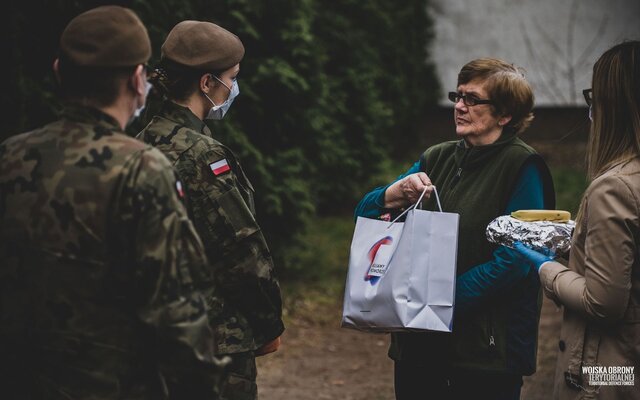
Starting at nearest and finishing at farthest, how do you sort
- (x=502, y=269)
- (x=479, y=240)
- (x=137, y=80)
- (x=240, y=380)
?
(x=137, y=80), (x=240, y=380), (x=502, y=269), (x=479, y=240)

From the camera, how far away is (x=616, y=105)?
263 cm

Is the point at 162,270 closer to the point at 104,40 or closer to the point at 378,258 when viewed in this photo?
the point at 104,40

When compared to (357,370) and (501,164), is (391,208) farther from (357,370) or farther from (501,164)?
(357,370)

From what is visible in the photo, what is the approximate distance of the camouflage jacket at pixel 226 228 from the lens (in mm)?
2799

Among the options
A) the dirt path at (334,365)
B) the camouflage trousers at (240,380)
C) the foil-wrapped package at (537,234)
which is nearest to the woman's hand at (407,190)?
the foil-wrapped package at (537,234)

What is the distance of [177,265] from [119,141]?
1.22 feet

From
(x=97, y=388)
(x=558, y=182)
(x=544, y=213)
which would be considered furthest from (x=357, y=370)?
(x=558, y=182)

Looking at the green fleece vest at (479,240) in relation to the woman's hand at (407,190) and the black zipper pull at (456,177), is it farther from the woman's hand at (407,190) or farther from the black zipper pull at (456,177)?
the woman's hand at (407,190)

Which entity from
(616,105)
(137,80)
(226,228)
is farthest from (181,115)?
(616,105)

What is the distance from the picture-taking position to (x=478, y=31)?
→ 678 inches

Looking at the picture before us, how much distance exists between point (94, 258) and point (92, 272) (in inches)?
1.5

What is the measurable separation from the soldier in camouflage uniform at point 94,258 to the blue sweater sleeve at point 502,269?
50.4 inches

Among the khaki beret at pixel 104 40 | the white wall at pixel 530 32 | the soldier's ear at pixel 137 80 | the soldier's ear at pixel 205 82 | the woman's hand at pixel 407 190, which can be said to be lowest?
the white wall at pixel 530 32

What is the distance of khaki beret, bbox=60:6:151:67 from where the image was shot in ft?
7.07
